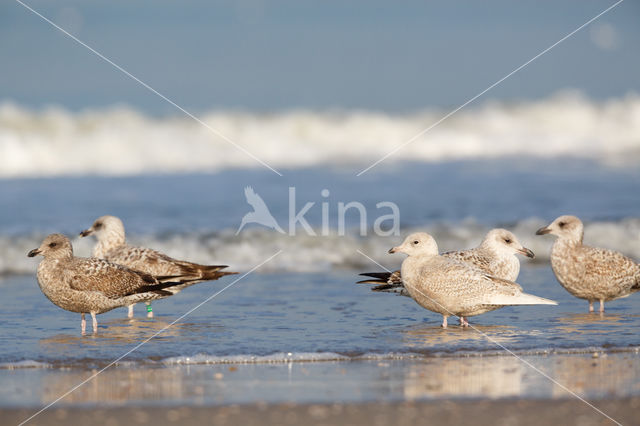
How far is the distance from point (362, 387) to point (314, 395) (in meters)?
0.35

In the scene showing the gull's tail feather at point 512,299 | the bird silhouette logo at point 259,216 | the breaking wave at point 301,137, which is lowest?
the gull's tail feather at point 512,299

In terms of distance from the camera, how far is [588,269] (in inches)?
340

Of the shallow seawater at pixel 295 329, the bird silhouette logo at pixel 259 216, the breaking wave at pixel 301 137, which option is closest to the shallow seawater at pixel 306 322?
the shallow seawater at pixel 295 329

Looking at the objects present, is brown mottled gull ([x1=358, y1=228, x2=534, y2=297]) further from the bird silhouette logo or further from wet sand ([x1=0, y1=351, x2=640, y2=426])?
the bird silhouette logo

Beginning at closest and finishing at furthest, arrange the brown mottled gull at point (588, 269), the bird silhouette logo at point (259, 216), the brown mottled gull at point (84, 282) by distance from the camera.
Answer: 1. the brown mottled gull at point (84, 282)
2. the brown mottled gull at point (588, 269)
3. the bird silhouette logo at point (259, 216)

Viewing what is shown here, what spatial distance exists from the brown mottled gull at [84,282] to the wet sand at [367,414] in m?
2.61

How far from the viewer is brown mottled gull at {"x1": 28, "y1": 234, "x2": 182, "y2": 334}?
799 cm

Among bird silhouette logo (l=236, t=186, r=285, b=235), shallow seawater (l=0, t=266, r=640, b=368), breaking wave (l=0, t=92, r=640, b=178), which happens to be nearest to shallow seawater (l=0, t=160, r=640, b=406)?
shallow seawater (l=0, t=266, r=640, b=368)

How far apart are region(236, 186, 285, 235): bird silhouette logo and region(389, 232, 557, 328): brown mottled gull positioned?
5.72 meters

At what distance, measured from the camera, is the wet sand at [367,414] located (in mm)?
5156

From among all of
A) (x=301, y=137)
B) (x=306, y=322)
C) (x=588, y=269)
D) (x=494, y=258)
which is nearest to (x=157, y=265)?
(x=306, y=322)

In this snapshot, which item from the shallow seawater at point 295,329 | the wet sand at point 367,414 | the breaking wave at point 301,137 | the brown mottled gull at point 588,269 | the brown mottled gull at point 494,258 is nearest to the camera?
the wet sand at point 367,414

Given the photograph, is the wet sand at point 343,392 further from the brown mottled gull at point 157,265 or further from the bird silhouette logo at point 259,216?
the bird silhouette logo at point 259,216

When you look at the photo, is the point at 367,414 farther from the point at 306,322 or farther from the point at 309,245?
the point at 309,245
